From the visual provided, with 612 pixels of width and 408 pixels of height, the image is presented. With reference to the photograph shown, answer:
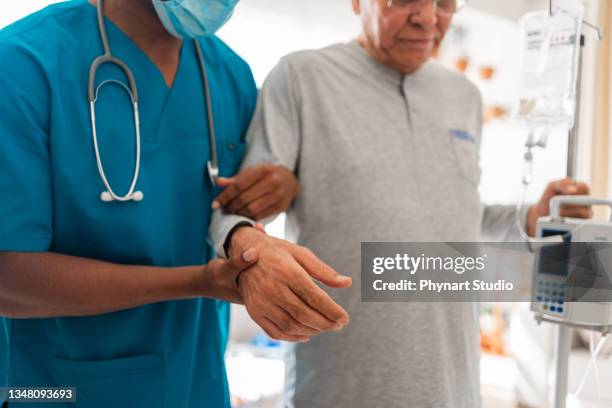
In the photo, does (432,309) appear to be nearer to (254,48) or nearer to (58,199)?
(58,199)

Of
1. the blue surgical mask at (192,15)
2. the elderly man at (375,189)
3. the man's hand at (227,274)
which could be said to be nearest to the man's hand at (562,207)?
the elderly man at (375,189)

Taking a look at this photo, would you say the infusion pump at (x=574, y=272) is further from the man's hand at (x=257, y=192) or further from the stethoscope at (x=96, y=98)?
the stethoscope at (x=96, y=98)

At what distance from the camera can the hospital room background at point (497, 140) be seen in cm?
86

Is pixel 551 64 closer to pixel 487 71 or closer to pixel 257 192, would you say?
pixel 257 192

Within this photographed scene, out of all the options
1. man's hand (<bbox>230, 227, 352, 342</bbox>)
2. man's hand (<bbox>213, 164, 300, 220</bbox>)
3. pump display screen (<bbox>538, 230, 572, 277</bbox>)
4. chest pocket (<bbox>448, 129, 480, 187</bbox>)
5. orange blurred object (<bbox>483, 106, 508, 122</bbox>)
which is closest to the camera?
man's hand (<bbox>230, 227, 352, 342</bbox>)

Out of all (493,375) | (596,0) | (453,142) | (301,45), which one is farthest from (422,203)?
(301,45)

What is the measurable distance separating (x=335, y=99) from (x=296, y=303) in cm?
48

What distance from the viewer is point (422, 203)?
95cm

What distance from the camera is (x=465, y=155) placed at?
1.04 m

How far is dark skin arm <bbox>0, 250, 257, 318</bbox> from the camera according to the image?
2.59ft

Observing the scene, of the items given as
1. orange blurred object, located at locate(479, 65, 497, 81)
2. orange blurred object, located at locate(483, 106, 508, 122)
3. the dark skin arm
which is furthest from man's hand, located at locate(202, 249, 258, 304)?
orange blurred object, located at locate(479, 65, 497, 81)

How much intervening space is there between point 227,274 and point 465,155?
1.77ft

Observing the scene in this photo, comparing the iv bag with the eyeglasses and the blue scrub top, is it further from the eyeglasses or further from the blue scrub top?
the blue scrub top

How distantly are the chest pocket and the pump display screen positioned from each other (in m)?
0.24
